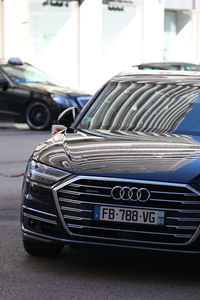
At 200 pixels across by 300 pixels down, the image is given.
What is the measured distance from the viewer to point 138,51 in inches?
1368

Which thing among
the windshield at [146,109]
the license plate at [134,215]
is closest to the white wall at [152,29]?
the windshield at [146,109]

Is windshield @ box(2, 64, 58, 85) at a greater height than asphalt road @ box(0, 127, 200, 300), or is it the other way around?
windshield @ box(2, 64, 58, 85)

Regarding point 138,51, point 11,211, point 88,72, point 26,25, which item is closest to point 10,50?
point 26,25

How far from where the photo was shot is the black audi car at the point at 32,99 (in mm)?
18755

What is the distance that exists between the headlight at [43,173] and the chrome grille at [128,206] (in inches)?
3.4

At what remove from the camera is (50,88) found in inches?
755

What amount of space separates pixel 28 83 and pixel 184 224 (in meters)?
14.4

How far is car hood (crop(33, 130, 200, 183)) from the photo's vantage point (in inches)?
216

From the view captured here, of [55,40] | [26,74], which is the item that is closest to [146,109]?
[26,74]

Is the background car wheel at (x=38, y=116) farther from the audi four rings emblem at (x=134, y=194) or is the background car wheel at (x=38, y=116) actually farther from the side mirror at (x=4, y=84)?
the audi four rings emblem at (x=134, y=194)

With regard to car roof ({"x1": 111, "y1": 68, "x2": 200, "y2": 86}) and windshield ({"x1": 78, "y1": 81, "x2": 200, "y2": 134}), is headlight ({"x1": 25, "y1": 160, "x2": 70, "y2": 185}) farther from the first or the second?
car roof ({"x1": 111, "y1": 68, "x2": 200, "y2": 86})

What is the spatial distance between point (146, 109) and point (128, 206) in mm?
1814

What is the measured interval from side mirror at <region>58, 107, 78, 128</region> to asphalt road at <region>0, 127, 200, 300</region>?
1.05 meters

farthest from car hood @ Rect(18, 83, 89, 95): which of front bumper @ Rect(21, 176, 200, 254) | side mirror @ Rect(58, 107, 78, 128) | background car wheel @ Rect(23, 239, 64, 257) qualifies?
front bumper @ Rect(21, 176, 200, 254)
